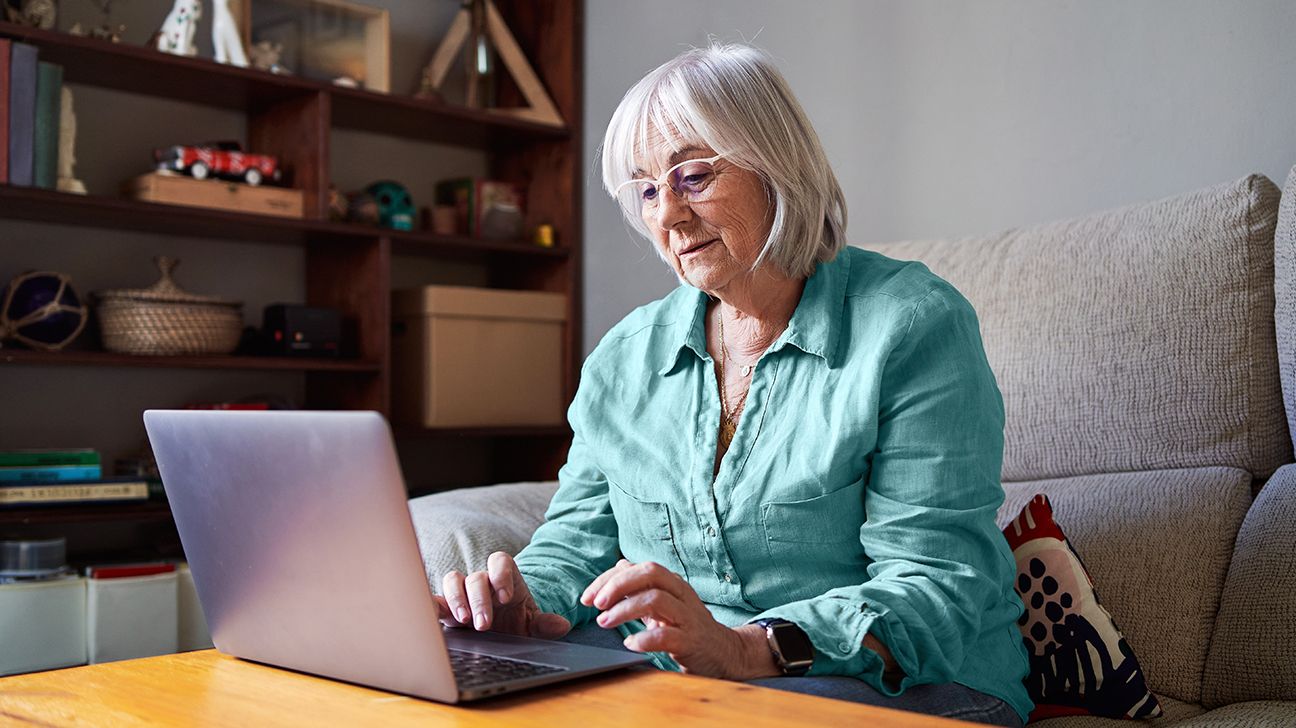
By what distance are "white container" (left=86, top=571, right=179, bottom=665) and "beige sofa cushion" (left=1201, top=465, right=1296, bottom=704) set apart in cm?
193

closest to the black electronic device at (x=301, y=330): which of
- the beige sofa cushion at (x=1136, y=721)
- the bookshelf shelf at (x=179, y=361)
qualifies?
the bookshelf shelf at (x=179, y=361)

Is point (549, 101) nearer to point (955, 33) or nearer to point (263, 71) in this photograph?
point (263, 71)

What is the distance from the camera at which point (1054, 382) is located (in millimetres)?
1656

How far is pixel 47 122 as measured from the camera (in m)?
2.46

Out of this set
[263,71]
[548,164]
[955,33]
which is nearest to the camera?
[955,33]

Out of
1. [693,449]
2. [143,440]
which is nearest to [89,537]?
[143,440]

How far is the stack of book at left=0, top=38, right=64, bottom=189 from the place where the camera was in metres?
2.38

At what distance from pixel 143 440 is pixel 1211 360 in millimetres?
2324

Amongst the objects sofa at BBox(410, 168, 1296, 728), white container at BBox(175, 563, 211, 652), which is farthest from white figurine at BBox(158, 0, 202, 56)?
sofa at BBox(410, 168, 1296, 728)

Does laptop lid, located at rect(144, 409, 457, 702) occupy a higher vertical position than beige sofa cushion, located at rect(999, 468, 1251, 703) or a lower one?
higher

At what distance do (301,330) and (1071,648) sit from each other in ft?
6.60

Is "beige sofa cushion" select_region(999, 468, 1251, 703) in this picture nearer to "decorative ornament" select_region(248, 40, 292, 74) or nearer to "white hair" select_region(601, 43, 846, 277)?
"white hair" select_region(601, 43, 846, 277)

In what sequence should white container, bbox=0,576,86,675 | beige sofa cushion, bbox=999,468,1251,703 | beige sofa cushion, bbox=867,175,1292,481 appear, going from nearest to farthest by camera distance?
beige sofa cushion, bbox=999,468,1251,703 < beige sofa cushion, bbox=867,175,1292,481 < white container, bbox=0,576,86,675

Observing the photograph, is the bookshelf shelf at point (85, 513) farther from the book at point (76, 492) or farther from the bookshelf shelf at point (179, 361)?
the bookshelf shelf at point (179, 361)
